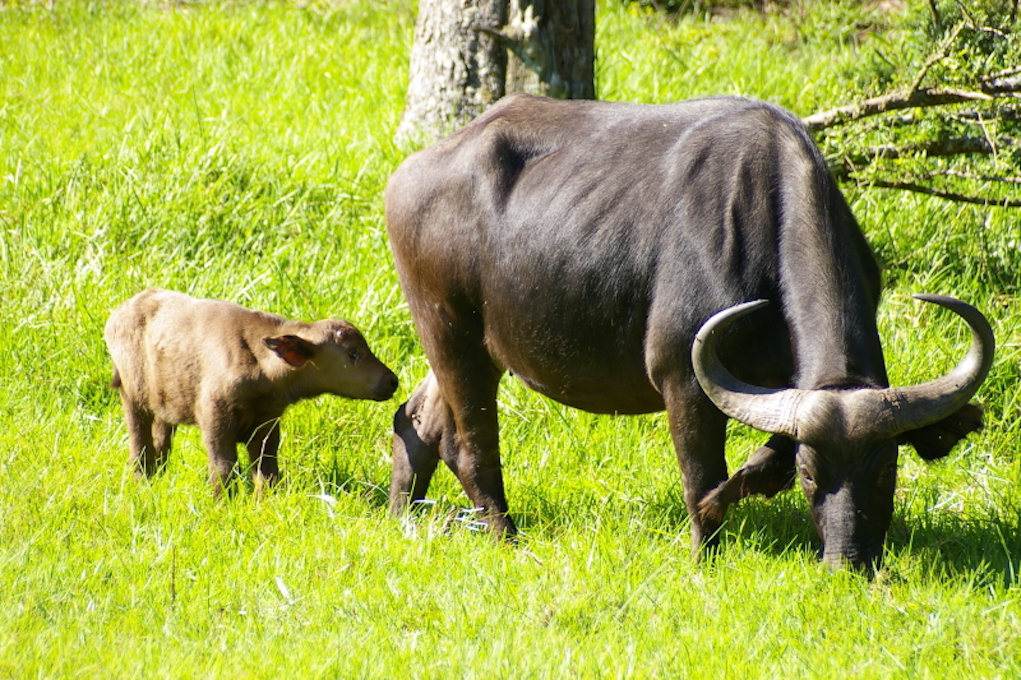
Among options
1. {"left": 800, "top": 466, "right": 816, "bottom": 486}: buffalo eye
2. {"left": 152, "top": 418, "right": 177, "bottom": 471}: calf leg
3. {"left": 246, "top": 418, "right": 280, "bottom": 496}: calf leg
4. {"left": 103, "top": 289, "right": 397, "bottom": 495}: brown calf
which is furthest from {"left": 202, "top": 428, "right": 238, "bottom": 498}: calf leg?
{"left": 800, "top": 466, "right": 816, "bottom": 486}: buffalo eye

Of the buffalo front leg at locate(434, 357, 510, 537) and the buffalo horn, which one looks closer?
the buffalo horn

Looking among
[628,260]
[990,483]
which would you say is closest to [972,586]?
[990,483]

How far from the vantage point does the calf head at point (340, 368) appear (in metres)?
6.20

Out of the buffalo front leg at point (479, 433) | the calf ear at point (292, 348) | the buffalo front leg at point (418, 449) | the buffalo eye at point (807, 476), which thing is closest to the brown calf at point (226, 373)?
the calf ear at point (292, 348)

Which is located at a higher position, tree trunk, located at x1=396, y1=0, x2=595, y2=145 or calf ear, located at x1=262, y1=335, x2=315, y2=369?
tree trunk, located at x1=396, y1=0, x2=595, y2=145

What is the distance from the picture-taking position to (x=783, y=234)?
16.2ft

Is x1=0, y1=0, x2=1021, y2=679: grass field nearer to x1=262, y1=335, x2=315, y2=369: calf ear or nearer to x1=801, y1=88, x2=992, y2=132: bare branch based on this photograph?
x1=801, y1=88, x2=992, y2=132: bare branch

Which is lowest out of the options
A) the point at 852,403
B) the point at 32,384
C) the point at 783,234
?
the point at 32,384

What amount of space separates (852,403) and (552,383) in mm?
1544

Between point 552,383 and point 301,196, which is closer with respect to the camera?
point 552,383

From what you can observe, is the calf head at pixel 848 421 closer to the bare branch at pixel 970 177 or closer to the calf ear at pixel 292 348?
the calf ear at pixel 292 348

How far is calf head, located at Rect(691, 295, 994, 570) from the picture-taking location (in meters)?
4.48

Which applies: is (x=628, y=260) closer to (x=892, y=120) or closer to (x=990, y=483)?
(x=990, y=483)

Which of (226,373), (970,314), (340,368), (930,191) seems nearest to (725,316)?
(970,314)
